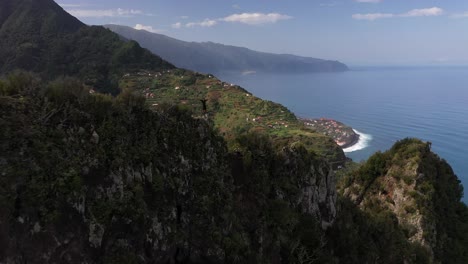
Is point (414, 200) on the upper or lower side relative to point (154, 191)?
lower

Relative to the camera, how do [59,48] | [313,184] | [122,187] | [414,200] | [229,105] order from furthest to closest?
[59,48], [229,105], [414,200], [313,184], [122,187]

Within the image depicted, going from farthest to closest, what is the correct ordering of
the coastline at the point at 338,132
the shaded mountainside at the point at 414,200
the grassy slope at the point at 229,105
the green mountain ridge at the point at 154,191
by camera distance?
the coastline at the point at 338,132
the grassy slope at the point at 229,105
the shaded mountainside at the point at 414,200
the green mountain ridge at the point at 154,191

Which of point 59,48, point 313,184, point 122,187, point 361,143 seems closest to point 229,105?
point 59,48

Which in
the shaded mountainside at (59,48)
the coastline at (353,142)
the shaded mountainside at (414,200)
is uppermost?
the shaded mountainside at (59,48)

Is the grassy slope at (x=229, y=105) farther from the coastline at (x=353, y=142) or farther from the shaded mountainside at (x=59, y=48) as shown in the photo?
the coastline at (x=353, y=142)

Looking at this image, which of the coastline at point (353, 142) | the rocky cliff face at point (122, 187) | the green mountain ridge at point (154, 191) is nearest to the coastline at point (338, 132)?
the coastline at point (353, 142)

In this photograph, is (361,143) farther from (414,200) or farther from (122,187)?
(122,187)

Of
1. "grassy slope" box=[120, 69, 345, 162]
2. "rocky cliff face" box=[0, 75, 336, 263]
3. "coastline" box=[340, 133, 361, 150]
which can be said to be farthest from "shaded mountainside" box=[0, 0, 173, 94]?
"coastline" box=[340, 133, 361, 150]
